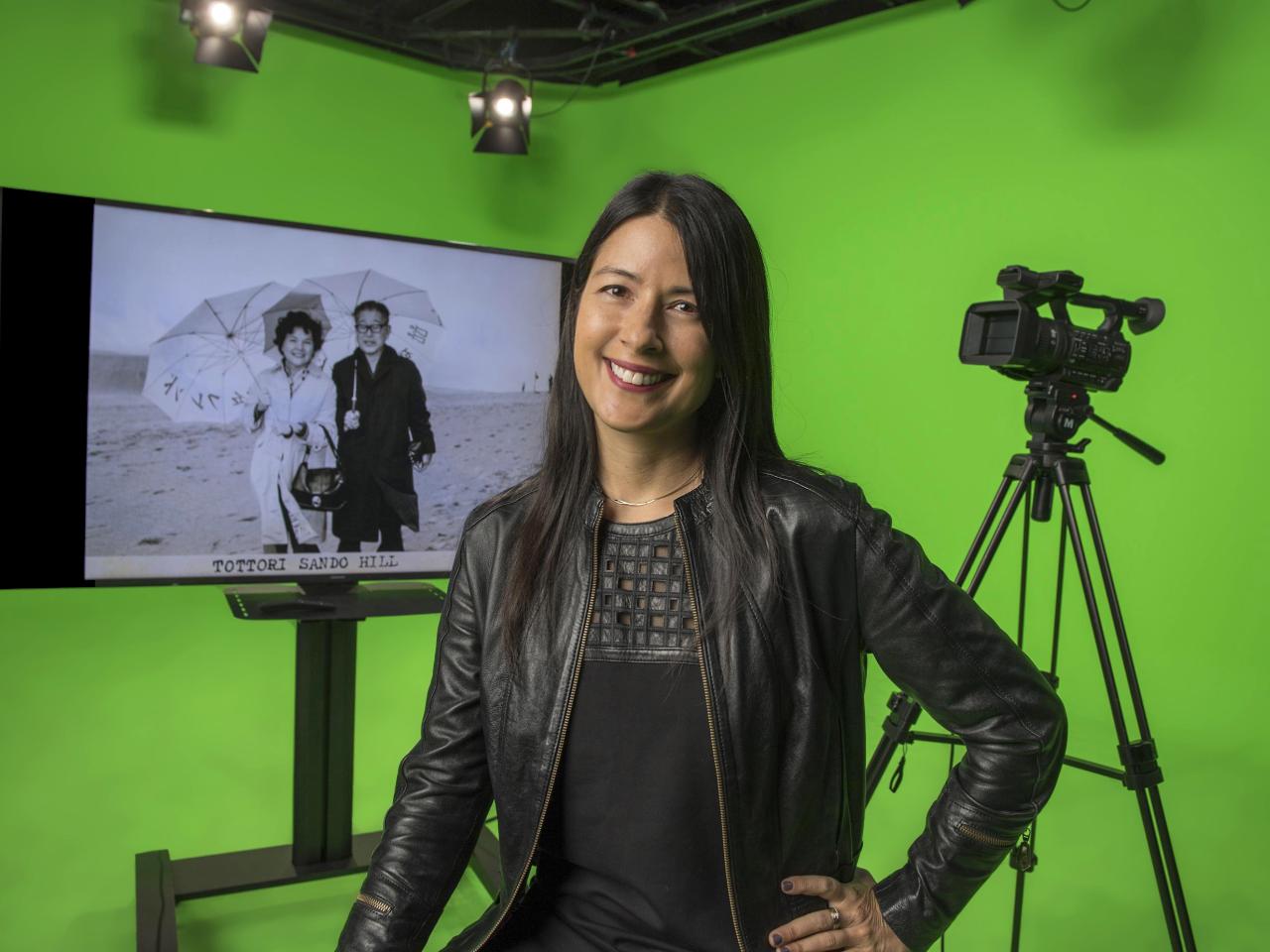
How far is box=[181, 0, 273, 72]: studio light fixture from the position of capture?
11.2 feet

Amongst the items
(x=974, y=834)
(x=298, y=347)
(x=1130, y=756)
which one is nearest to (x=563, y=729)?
(x=974, y=834)

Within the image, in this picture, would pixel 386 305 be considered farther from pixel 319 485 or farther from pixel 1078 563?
pixel 1078 563

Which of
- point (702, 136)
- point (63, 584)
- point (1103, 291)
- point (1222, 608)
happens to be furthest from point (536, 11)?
point (1222, 608)

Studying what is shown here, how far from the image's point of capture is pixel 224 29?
11.3ft

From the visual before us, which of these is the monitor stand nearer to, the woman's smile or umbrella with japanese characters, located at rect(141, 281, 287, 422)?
umbrella with japanese characters, located at rect(141, 281, 287, 422)

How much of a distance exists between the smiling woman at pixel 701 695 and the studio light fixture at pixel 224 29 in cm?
261

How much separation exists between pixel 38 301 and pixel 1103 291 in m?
2.61

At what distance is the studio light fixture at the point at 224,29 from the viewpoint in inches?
135

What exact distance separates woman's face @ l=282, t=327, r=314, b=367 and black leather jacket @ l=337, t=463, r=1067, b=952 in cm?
139

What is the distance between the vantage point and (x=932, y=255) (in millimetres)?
3486

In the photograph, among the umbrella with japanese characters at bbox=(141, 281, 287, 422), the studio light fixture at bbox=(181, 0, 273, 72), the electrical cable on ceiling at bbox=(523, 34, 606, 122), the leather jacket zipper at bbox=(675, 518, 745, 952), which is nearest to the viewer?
the leather jacket zipper at bbox=(675, 518, 745, 952)

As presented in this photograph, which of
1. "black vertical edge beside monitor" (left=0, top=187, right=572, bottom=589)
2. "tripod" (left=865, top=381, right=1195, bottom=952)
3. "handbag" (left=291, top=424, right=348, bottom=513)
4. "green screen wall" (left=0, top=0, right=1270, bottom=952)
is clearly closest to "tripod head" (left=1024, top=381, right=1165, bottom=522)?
"tripod" (left=865, top=381, right=1195, bottom=952)

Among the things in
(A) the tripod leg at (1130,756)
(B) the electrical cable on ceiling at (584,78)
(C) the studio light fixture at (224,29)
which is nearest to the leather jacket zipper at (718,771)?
(A) the tripod leg at (1130,756)

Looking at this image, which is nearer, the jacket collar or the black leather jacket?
the black leather jacket
